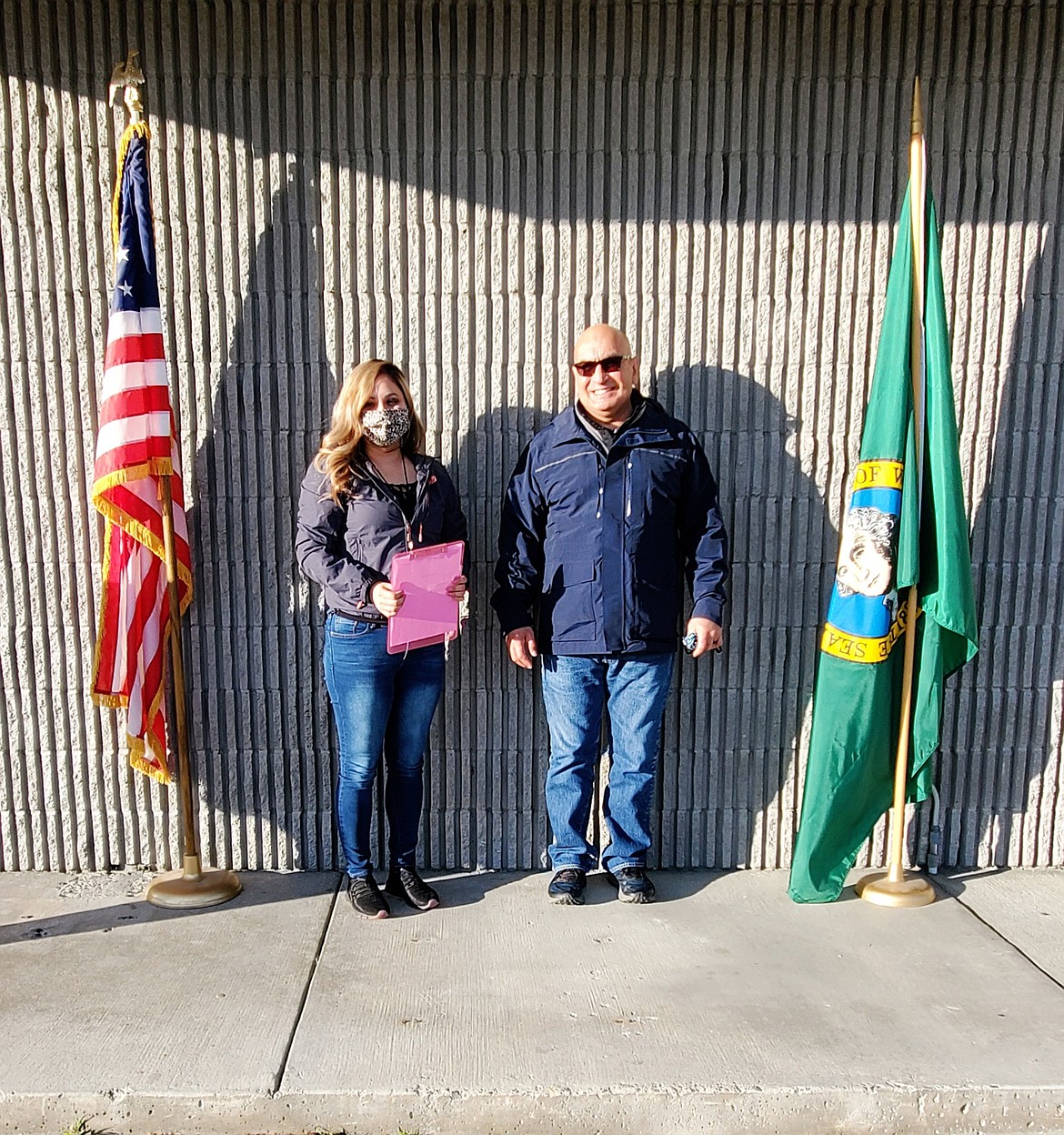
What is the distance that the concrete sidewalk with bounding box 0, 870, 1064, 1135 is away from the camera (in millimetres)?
2645

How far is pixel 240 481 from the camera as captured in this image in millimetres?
3859

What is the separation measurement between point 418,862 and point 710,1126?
1.75m

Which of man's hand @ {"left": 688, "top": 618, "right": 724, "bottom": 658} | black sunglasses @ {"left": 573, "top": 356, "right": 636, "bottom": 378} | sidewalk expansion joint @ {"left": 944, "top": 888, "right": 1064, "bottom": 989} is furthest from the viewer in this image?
man's hand @ {"left": 688, "top": 618, "right": 724, "bottom": 658}

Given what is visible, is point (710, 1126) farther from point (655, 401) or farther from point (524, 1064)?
point (655, 401)

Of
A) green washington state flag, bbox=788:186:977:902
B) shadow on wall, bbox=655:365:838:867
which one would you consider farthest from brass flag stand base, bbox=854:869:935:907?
shadow on wall, bbox=655:365:838:867

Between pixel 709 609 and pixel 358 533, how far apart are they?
134 cm

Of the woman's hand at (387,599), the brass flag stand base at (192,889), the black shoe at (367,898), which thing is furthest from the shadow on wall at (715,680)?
the brass flag stand base at (192,889)

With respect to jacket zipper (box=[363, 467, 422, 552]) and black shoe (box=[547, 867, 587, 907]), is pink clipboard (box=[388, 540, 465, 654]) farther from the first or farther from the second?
black shoe (box=[547, 867, 587, 907])

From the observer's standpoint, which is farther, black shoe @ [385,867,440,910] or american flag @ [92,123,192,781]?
black shoe @ [385,867,440,910]

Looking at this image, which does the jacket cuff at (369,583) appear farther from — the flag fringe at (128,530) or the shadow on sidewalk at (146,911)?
the shadow on sidewalk at (146,911)

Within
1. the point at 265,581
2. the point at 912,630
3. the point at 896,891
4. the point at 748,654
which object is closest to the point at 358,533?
the point at 265,581

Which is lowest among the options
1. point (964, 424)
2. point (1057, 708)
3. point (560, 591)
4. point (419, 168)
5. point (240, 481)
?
point (1057, 708)

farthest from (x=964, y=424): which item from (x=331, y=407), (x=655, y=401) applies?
(x=331, y=407)

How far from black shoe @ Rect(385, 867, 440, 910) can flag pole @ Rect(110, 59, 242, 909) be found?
64cm
